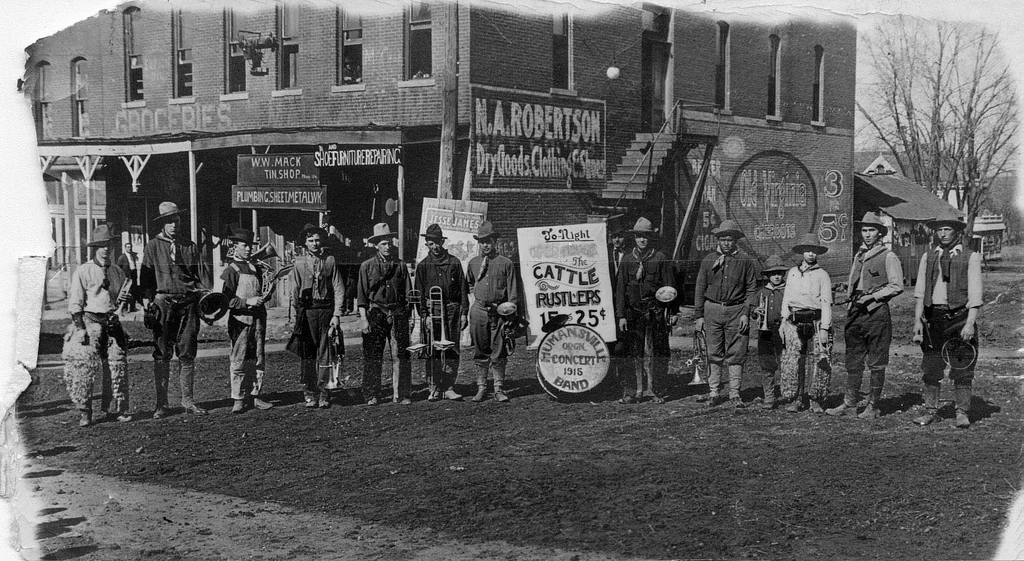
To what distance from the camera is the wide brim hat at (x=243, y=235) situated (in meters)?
6.82

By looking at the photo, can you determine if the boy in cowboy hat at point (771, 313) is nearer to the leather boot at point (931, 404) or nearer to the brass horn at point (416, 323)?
the leather boot at point (931, 404)

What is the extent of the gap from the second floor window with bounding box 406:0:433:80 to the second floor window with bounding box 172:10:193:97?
1535mm

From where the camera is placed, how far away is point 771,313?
728 cm

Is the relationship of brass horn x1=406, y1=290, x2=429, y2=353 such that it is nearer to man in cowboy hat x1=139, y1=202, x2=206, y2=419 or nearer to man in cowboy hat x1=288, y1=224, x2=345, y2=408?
man in cowboy hat x1=288, y1=224, x2=345, y2=408

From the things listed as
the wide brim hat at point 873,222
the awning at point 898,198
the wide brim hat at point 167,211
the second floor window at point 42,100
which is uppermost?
the second floor window at point 42,100

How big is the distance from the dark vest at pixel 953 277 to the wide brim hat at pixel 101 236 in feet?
19.6

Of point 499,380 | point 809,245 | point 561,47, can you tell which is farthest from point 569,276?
point 809,245

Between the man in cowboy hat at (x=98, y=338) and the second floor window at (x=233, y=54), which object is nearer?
the man in cowboy hat at (x=98, y=338)

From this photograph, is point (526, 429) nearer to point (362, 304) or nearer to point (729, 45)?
point (362, 304)

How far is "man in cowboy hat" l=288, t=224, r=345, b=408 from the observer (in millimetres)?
7102

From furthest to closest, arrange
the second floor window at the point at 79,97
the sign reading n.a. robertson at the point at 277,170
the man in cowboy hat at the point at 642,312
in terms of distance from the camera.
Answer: the man in cowboy hat at the point at 642,312 → the sign reading n.a. robertson at the point at 277,170 → the second floor window at the point at 79,97

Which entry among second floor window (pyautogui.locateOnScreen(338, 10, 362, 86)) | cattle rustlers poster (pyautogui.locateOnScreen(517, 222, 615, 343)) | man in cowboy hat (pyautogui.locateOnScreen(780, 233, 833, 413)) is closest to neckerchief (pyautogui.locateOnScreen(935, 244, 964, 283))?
man in cowboy hat (pyautogui.locateOnScreen(780, 233, 833, 413))

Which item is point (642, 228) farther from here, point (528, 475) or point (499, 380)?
point (528, 475)

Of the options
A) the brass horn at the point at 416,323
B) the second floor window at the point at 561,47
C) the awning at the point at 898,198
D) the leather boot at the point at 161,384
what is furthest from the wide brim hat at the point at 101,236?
the awning at the point at 898,198
